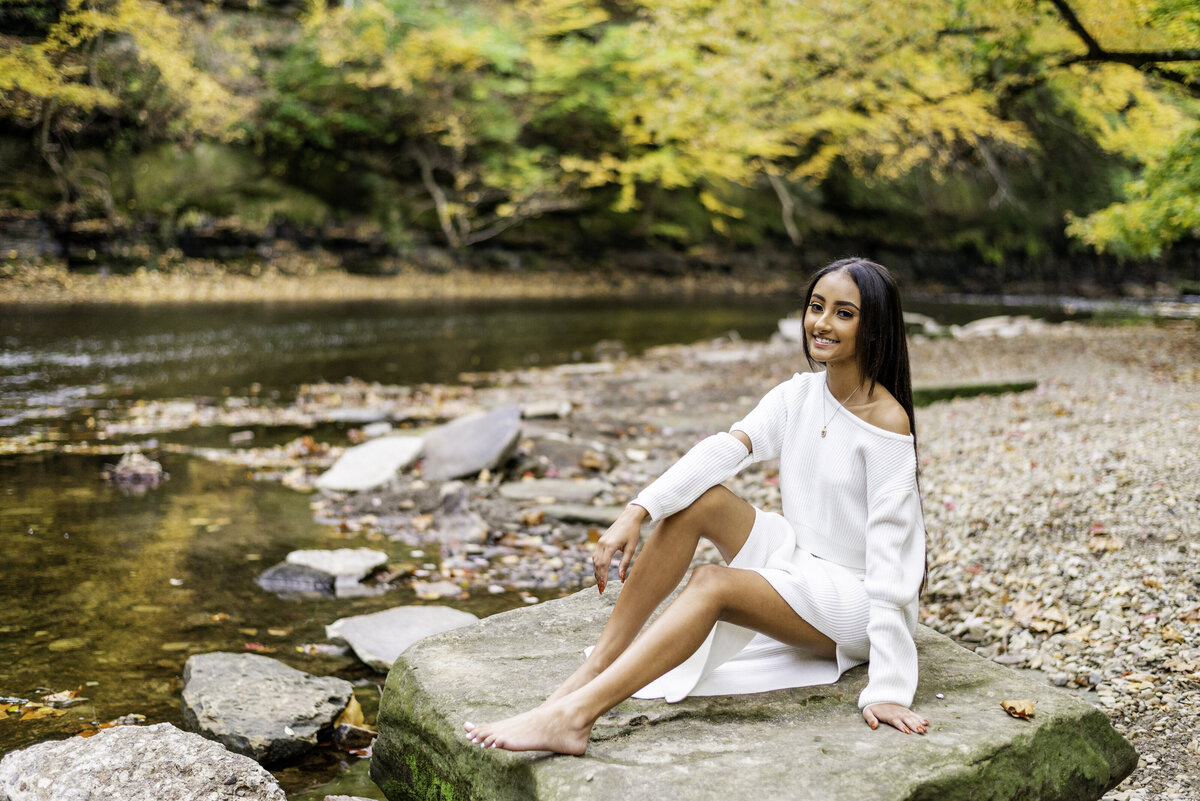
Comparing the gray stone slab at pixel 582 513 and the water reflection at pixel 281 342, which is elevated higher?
the water reflection at pixel 281 342

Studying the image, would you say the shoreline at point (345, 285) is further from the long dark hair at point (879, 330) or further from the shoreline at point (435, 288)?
the long dark hair at point (879, 330)

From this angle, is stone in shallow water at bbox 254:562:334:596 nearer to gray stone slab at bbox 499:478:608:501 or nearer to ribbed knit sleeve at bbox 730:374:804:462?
gray stone slab at bbox 499:478:608:501

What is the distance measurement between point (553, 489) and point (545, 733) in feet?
14.7

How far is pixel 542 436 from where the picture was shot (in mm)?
8070

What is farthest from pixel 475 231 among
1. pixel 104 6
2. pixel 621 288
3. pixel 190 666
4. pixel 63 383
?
pixel 190 666

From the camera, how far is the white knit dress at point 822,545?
2.66 meters

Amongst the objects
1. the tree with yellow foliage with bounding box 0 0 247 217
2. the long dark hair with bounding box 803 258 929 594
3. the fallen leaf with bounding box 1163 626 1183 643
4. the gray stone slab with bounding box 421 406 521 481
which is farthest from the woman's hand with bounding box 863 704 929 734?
the tree with yellow foliage with bounding box 0 0 247 217

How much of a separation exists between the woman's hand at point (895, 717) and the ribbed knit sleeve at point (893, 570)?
22mm

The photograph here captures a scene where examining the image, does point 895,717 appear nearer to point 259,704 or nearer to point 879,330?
point 879,330

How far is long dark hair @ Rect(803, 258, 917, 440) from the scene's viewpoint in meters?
2.83

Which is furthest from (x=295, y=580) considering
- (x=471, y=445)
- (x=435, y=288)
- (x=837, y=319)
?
(x=435, y=288)

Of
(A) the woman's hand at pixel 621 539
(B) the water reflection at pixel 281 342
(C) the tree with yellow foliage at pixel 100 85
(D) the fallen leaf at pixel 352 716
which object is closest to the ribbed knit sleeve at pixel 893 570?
(A) the woman's hand at pixel 621 539

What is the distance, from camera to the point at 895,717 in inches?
99.5

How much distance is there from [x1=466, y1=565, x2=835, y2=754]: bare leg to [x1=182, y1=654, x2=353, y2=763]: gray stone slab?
4.02ft
